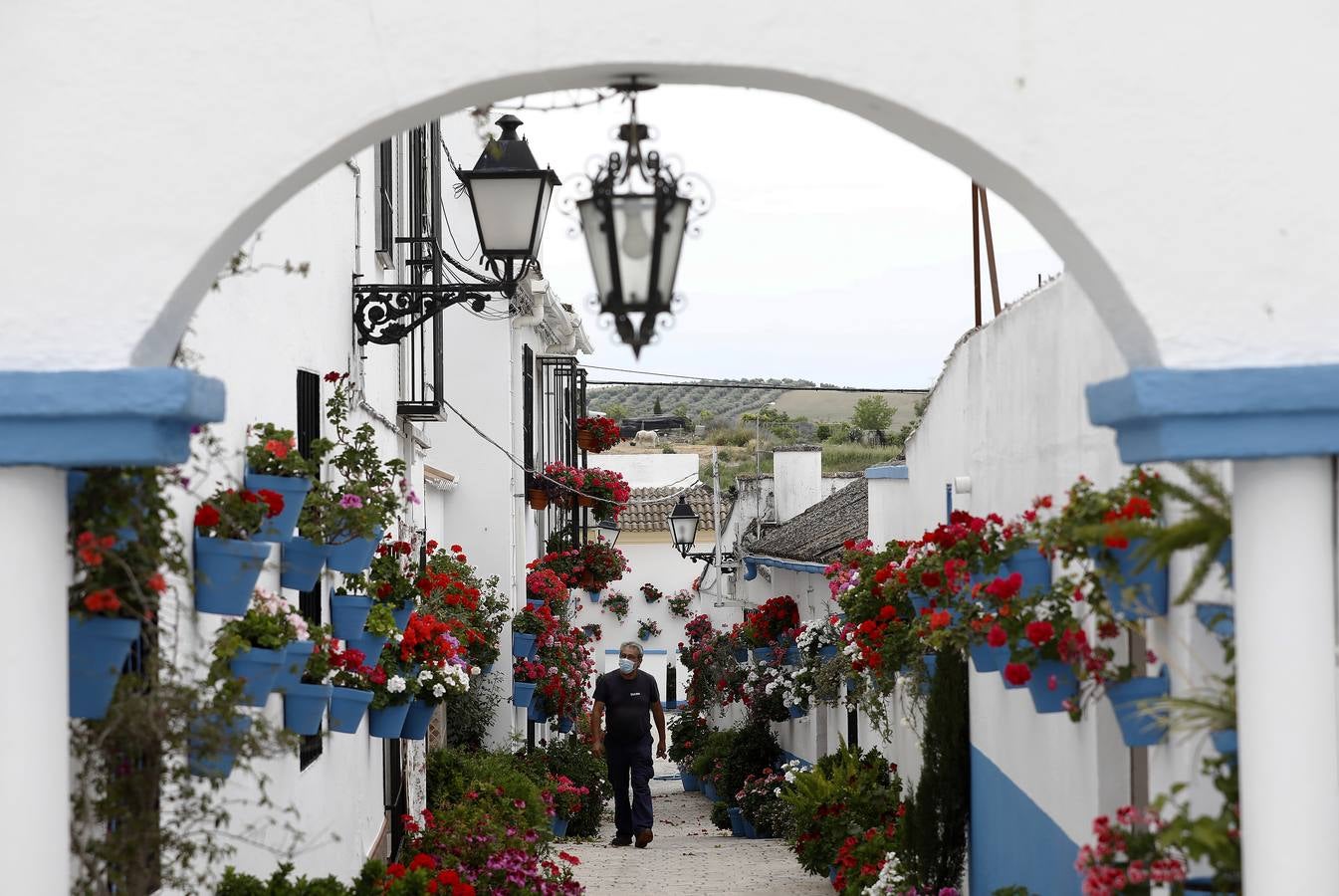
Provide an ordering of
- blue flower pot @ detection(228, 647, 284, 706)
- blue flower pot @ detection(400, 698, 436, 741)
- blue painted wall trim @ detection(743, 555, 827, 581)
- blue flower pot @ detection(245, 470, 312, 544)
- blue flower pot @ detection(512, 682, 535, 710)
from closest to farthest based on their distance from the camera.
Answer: blue flower pot @ detection(228, 647, 284, 706)
blue flower pot @ detection(245, 470, 312, 544)
blue flower pot @ detection(400, 698, 436, 741)
blue painted wall trim @ detection(743, 555, 827, 581)
blue flower pot @ detection(512, 682, 535, 710)

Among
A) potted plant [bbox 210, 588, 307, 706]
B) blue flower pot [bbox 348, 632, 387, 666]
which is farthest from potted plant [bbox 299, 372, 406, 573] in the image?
blue flower pot [bbox 348, 632, 387, 666]

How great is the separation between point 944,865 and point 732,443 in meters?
49.8

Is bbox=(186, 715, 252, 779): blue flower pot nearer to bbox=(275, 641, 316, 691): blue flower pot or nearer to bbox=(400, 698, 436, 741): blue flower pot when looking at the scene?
bbox=(275, 641, 316, 691): blue flower pot

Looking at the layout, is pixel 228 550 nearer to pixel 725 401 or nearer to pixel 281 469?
pixel 281 469

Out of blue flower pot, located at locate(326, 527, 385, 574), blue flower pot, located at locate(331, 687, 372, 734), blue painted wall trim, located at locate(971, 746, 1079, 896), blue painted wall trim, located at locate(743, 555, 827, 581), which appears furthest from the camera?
blue painted wall trim, located at locate(743, 555, 827, 581)

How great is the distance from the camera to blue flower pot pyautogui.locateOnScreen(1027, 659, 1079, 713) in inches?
209

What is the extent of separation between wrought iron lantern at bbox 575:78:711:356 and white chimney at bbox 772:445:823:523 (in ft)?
77.6

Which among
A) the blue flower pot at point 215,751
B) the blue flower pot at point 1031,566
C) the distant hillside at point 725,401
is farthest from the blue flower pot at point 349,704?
the distant hillside at point 725,401

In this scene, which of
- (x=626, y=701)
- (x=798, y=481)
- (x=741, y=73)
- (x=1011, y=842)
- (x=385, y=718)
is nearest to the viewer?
(x=741, y=73)

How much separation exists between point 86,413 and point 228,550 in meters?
1.35

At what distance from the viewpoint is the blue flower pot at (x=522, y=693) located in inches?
630

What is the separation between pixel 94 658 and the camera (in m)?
4.18

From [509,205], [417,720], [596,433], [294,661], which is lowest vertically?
[417,720]

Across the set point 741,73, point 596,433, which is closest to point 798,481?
point 596,433
